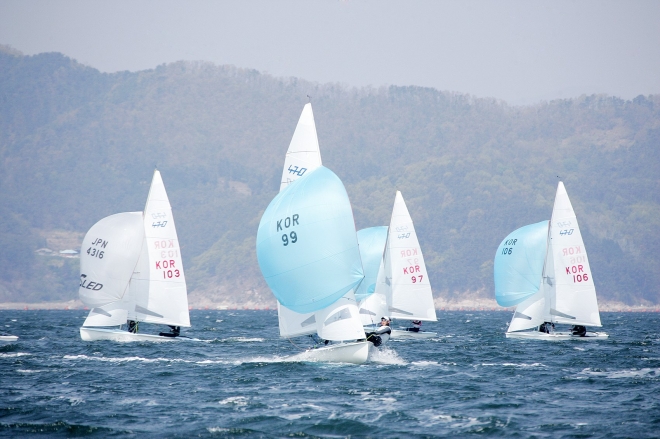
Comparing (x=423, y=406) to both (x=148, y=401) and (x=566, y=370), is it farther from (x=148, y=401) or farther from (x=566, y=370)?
(x=566, y=370)

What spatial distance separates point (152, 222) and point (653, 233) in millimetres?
179984

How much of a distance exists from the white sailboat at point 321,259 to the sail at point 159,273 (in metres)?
11.8

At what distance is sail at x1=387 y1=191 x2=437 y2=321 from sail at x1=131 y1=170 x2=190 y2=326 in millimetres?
12369

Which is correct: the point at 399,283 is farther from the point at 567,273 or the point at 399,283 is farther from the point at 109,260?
the point at 109,260

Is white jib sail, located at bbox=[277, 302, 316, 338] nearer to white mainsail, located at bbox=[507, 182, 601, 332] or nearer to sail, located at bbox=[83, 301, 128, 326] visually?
sail, located at bbox=[83, 301, 128, 326]

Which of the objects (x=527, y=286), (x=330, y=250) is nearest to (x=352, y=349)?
(x=330, y=250)

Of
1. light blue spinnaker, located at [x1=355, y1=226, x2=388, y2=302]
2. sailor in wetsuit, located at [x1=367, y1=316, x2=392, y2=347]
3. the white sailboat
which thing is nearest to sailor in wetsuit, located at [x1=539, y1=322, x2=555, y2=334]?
light blue spinnaker, located at [x1=355, y1=226, x2=388, y2=302]

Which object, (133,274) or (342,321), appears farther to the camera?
(133,274)

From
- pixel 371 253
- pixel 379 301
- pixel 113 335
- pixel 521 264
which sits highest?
pixel 371 253

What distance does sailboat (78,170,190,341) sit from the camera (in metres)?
36.2

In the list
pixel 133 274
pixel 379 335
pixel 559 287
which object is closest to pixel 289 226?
pixel 379 335

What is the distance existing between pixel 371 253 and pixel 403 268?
7.24 feet

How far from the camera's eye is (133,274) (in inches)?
1455

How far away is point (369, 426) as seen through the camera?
60.1ft
